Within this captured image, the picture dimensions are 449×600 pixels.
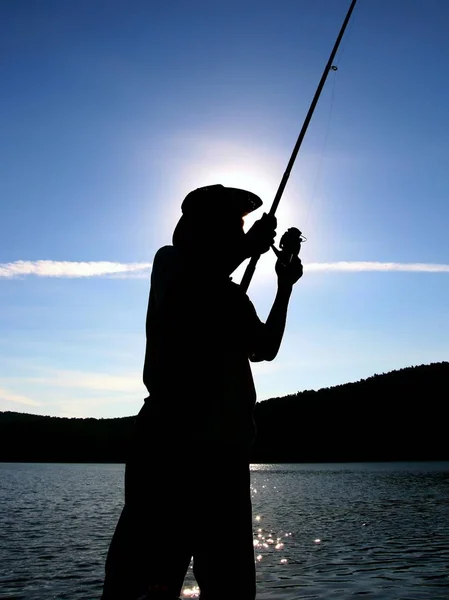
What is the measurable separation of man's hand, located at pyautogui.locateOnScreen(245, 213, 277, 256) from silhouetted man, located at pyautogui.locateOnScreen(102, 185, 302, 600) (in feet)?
1.31

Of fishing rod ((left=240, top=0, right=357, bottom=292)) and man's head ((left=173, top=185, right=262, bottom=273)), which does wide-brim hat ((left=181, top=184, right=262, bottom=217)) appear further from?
fishing rod ((left=240, top=0, right=357, bottom=292))

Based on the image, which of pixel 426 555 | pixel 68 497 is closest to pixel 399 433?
pixel 68 497

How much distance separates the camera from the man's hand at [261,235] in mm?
3282

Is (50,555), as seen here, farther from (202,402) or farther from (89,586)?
(202,402)

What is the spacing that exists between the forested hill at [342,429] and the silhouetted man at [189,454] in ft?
393

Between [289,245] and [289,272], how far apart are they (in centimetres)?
25

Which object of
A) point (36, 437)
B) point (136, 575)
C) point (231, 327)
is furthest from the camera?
point (36, 437)

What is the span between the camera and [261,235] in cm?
338

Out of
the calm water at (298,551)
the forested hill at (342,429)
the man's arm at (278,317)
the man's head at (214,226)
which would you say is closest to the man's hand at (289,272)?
the man's arm at (278,317)

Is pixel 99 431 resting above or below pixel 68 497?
above

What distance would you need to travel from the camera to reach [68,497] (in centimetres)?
3816

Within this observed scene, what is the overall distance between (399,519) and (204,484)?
21593 millimetres

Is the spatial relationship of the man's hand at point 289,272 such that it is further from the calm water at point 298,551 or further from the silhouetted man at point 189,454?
the calm water at point 298,551

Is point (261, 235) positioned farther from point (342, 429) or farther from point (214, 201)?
point (342, 429)
